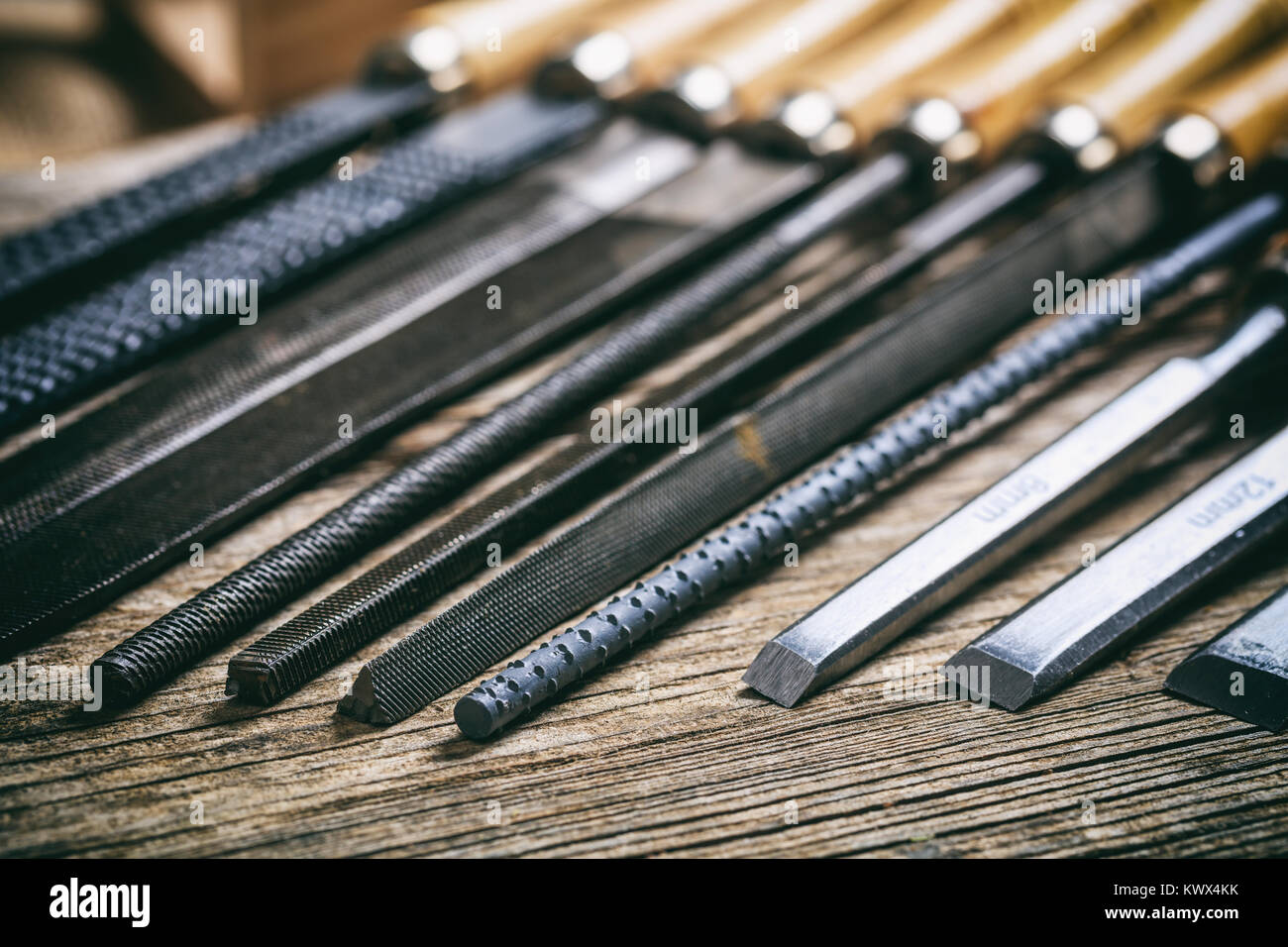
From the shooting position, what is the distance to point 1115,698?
1228 mm

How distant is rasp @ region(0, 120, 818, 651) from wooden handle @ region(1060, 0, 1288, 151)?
460mm

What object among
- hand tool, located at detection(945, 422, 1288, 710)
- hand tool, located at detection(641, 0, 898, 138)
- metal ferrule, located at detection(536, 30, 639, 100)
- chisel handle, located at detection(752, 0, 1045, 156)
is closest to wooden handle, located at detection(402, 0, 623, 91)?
metal ferrule, located at detection(536, 30, 639, 100)

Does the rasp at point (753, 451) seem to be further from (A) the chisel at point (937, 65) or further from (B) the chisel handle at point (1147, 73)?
(A) the chisel at point (937, 65)

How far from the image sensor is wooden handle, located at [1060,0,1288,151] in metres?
1.99

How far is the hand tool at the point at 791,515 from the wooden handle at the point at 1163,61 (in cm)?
24

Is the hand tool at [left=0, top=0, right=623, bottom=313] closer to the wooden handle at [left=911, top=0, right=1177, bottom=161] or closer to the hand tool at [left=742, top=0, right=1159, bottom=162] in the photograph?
the hand tool at [left=742, top=0, right=1159, bottom=162]

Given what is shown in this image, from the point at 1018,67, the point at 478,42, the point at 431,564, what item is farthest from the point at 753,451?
the point at 478,42

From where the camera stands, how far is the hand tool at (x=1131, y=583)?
48.2 inches

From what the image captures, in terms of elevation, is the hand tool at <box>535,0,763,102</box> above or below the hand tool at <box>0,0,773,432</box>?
above

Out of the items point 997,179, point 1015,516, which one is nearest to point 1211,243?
point 997,179

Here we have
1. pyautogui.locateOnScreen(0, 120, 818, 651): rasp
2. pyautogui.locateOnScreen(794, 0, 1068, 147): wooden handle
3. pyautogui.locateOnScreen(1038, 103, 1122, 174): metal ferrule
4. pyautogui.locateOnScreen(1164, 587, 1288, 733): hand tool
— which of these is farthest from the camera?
pyautogui.locateOnScreen(794, 0, 1068, 147): wooden handle

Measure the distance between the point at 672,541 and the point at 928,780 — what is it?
16.3 inches

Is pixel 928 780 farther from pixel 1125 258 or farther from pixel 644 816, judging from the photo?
pixel 1125 258

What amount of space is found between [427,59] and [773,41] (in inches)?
23.4
